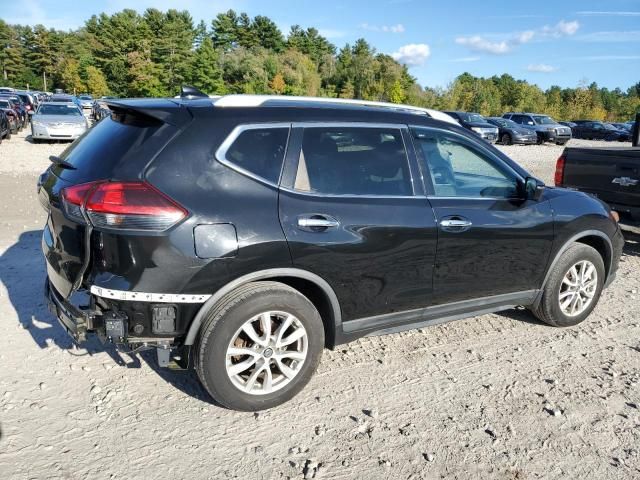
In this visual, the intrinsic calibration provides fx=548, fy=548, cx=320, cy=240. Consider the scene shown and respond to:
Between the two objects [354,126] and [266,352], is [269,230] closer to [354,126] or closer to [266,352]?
[266,352]

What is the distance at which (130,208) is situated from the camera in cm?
292

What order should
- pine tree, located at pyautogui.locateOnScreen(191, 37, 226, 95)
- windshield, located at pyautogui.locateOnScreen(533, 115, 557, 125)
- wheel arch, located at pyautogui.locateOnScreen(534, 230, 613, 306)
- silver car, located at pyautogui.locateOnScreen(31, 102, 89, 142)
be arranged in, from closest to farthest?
wheel arch, located at pyautogui.locateOnScreen(534, 230, 613, 306), silver car, located at pyautogui.locateOnScreen(31, 102, 89, 142), windshield, located at pyautogui.locateOnScreen(533, 115, 557, 125), pine tree, located at pyautogui.locateOnScreen(191, 37, 226, 95)

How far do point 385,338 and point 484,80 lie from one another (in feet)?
255

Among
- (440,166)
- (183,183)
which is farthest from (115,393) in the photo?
(440,166)

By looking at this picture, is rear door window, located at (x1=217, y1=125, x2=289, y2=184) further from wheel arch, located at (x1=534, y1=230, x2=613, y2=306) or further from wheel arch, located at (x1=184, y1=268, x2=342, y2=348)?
wheel arch, located at (x1=534, y1=230, x2=613, y2=306)

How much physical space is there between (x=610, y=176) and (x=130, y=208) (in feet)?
20.1

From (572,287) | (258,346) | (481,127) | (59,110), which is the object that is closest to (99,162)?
(258,346)

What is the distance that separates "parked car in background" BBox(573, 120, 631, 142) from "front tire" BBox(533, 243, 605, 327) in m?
40.3

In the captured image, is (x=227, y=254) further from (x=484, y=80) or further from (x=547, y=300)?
(x=484, y=80)

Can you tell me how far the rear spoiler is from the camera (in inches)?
123

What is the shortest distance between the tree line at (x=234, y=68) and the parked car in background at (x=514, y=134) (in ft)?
81.0

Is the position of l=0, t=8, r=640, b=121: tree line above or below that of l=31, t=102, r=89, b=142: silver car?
above

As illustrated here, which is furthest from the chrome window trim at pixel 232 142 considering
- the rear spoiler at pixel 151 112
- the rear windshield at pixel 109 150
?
the rear windshield at pixel 109 150

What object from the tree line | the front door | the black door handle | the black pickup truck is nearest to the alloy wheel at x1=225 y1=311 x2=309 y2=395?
the black door handle
